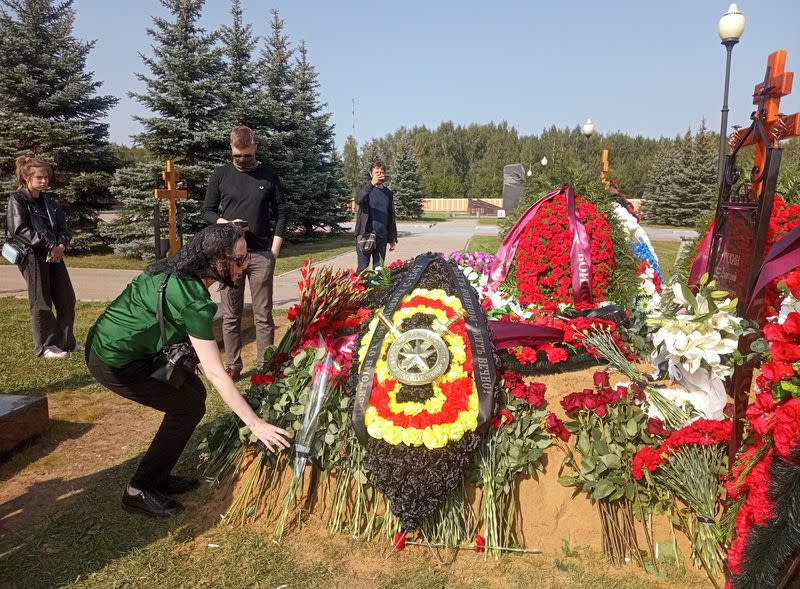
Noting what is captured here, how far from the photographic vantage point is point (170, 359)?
2.72 meters

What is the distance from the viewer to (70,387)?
194 inches

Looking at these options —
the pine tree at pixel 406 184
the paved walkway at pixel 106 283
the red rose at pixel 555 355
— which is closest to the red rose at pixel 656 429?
the red rose at pixel 555 355

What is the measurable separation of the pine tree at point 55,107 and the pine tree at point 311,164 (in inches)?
221

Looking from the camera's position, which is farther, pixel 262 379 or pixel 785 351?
pixel 262 379

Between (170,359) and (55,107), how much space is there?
579 inches

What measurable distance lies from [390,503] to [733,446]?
1574 millimetres

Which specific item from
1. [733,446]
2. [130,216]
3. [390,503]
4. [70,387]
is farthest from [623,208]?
[130,216]

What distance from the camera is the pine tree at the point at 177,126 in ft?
42.7

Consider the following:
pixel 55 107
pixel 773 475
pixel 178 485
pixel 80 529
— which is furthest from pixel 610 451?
pixel 55 107

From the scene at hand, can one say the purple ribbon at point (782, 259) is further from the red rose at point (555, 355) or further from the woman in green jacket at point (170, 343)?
the woman in green jacket at point (170, 343)

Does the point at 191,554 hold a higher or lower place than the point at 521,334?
lower

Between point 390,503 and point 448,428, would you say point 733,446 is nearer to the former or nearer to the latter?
point 448,428

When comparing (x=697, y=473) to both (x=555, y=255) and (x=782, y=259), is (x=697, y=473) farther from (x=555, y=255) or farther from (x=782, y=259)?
(x=555, y=255)

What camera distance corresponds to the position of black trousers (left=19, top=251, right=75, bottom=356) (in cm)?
548
